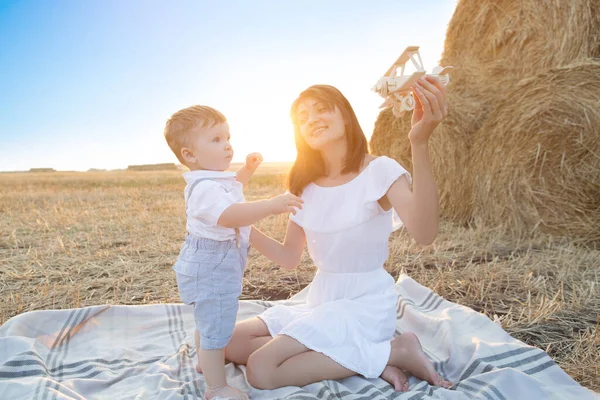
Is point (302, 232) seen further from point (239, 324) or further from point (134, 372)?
point (134, 372)

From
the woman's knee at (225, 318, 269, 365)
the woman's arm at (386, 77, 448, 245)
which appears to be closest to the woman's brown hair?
the woman's arm at (386, 77, 448, 245)

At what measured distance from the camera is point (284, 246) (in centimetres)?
221

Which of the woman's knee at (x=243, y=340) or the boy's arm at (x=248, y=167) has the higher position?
the boy's arm at (x=248, y=167)

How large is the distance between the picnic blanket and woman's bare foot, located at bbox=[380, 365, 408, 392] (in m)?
0.03

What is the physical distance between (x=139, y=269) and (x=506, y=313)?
8.03 feet

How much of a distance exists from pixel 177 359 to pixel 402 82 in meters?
1.50

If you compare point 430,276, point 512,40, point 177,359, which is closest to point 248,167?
point 177,359

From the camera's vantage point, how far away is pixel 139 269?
132 inches

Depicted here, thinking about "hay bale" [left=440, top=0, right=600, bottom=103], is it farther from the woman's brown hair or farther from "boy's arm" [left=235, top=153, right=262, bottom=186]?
"boy's arm" [left=235, top=153, right=262, bottom=186]

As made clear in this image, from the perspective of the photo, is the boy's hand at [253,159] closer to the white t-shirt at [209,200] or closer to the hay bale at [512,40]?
the white t-shirt at [209,200]

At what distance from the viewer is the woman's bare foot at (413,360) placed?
1.74 m

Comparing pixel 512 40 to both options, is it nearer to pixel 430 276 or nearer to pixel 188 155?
pixel 430 276

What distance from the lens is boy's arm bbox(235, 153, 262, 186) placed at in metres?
1.98

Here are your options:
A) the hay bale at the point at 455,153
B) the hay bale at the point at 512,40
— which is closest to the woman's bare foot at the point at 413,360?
the hay bale at the point at 455,153
